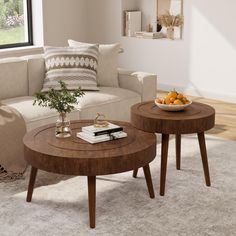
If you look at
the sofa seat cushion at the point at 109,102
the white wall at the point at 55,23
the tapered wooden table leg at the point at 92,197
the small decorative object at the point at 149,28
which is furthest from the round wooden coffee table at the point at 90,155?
the small decorative object at the point at 149,28

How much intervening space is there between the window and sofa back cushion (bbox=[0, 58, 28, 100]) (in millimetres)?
1937

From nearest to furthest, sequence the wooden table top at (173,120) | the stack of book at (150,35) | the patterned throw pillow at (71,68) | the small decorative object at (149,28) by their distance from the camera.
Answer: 1. the wooden table top at (173,120)
2. the patterned throw pillow at (71,68)
3. the stack of book at (150,35)
4. the small decorative object at (149,28)

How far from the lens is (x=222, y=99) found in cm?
606

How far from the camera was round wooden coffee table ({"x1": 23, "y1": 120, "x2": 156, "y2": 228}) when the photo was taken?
286 centimetres

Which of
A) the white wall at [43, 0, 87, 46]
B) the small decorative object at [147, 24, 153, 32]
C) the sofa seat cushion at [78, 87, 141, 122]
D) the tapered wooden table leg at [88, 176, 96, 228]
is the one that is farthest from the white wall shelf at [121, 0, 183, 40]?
the tapered wooden table leg at [88, 176, 96, 228]

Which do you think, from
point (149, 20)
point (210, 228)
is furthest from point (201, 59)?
point (210, 228)

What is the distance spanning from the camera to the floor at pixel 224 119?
483cm

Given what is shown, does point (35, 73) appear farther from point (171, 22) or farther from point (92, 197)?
point (171, 22)

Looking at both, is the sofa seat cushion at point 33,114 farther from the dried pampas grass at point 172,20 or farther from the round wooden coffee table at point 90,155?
the dried pampas grass at point 172,20

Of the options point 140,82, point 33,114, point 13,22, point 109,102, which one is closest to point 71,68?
point 109,102

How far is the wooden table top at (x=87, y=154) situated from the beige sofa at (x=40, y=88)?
2.90 feet

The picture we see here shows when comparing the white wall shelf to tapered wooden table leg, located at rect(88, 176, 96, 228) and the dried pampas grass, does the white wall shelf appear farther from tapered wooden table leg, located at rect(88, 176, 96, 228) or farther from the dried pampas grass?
tapered wooden table leg, located at rect(88, 176, 96, 228)

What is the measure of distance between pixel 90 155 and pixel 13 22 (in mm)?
3996

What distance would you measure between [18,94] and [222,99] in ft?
8.56
